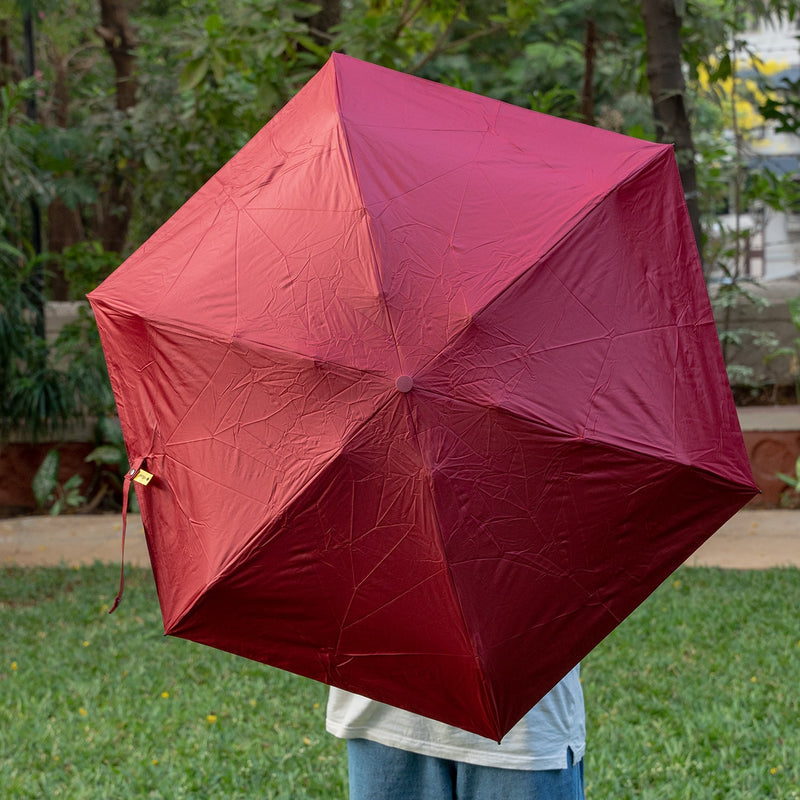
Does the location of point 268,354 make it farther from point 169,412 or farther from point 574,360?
point 574,360

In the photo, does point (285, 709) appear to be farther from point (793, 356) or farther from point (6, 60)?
point (6, 60)

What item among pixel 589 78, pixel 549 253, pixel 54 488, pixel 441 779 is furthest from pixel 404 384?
pixel 589 78

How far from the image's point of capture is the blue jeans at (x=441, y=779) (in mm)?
1768

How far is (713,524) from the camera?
1633 mm

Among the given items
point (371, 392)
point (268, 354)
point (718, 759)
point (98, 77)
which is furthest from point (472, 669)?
point (98, 77)

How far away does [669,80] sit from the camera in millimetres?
5148

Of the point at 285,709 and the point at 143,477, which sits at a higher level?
the point at 143,477

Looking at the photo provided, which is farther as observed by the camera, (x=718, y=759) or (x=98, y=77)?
(x=98, y=77)

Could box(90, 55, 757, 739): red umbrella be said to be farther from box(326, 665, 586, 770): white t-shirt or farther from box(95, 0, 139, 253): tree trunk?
box(95, 0, 139, 253): tree trunk

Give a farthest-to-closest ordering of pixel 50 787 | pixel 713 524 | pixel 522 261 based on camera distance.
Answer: pixel 50 787, pixel 713 524, pixel 522 261

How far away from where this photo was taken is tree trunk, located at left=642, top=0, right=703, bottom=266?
198 inches

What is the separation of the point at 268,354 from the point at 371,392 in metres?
0.18

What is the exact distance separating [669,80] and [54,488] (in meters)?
5.67

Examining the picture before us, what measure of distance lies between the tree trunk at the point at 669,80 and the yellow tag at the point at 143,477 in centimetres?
377
